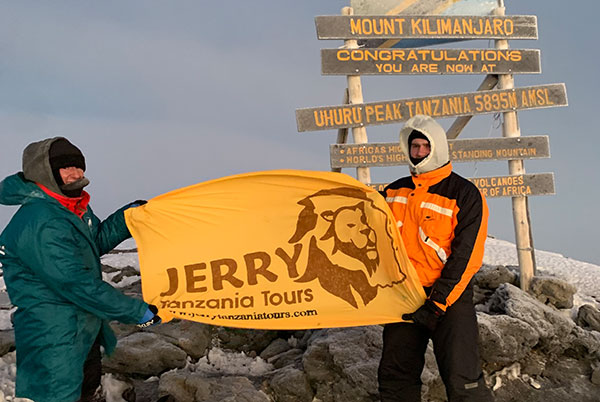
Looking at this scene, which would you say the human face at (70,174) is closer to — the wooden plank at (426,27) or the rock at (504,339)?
the rock at (504,339)

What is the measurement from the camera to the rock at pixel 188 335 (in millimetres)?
6223

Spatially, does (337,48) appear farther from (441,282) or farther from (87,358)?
(87,358)

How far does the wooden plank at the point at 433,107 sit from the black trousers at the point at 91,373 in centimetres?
509

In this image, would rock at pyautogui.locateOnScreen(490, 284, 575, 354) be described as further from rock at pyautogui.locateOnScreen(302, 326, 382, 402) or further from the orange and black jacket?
the orange and black jacket

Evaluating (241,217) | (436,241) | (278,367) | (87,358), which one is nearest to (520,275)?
(278,367)

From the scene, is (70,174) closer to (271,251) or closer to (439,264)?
(271,251)

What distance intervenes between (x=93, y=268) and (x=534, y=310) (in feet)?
20.7

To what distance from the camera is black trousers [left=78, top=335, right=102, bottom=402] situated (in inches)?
145

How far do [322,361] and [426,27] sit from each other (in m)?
6.07

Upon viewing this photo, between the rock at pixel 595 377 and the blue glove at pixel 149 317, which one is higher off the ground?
the blue glove at pixel 149 317

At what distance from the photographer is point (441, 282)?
3537 mm

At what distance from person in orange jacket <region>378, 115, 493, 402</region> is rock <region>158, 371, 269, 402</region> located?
1.63 m

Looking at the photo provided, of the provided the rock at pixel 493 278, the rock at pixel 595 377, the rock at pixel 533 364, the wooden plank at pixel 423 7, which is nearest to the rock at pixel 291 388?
the rock at pixel 533 364

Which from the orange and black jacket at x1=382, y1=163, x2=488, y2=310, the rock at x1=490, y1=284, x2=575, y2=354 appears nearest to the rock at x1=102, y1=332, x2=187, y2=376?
the orange and black jacket at x1=382, y1=163, x2=488, y2=310
